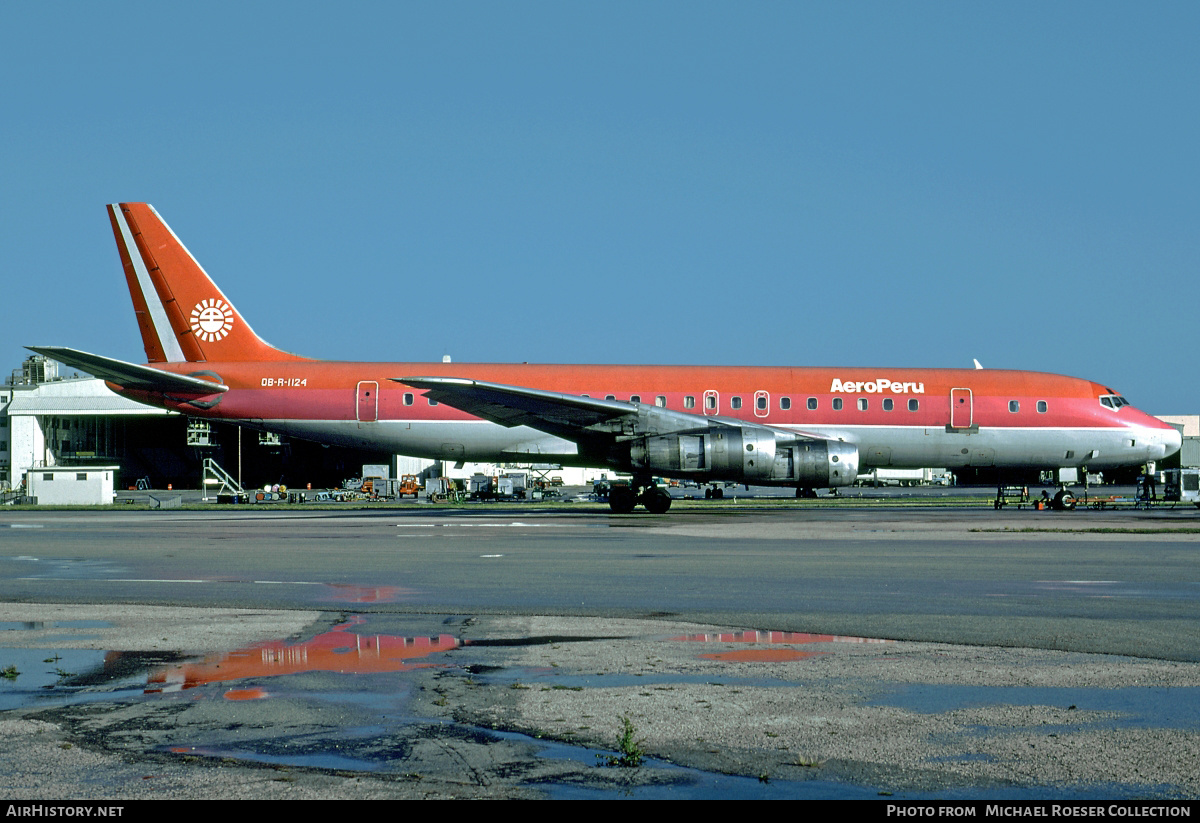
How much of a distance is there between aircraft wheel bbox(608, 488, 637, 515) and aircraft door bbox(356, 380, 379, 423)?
678 centimetres

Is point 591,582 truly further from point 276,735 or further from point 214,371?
point 214,371

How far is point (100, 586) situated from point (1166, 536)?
17647 millimetres

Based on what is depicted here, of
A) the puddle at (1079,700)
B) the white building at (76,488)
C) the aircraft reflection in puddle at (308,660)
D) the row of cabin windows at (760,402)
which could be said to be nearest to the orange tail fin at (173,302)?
the row of cabin windows at (760,402)

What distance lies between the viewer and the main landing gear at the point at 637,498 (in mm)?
29188

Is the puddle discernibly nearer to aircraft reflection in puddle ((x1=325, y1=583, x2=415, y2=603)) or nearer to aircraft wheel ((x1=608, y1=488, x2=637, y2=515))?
aircraft reflection in puddle ((x1=325, y1=583, x2=415, y2=603))

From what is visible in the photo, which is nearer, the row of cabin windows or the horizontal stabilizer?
the horizontal stabilizer

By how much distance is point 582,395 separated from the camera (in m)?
28.0

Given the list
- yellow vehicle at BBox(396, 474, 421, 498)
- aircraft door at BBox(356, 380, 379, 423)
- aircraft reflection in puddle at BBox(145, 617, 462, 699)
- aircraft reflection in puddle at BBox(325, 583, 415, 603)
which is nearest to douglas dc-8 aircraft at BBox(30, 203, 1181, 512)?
aircraft door at BBox(356, 380, 379, 423)

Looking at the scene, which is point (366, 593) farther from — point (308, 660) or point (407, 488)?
point (407, 488)

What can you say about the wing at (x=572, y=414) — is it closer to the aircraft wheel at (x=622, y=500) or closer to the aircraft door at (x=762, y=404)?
the aircraft door at (x=762, y=404)

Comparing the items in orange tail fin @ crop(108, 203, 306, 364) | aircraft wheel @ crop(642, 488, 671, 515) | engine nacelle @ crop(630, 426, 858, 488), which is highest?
orange tail fin @ crop(108, 203, 306, 364)

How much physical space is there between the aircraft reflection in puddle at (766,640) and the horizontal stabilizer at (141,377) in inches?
896

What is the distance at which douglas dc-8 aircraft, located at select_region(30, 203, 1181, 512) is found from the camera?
29.1 m

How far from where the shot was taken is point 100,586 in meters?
11.5
